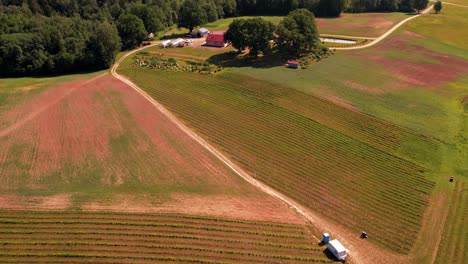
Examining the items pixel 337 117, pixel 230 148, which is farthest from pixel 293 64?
pixel 230 148

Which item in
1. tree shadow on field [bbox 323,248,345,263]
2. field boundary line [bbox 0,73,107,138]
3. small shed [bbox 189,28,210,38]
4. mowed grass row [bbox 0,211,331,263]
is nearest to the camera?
mowed grass row [bbox 0,211,331,263]

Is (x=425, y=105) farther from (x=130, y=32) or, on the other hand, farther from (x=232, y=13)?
(x=232, y=13)

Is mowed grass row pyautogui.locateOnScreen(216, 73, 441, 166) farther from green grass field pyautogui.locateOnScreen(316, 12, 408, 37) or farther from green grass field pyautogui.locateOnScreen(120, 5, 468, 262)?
green grass field pyautogui.locateOnScreen(316, 12, 408, 37)

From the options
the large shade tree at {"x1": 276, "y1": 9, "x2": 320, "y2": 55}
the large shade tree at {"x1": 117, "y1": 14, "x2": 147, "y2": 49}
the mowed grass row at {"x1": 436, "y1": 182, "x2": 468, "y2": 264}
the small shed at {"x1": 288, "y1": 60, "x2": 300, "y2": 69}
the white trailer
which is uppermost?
the large shade tree at {"x1": 117, "y1": 14, "x2": 147, "y2": 49}

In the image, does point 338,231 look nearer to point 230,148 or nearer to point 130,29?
point 230,148

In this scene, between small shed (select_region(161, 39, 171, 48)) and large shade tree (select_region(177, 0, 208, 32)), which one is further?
large shade tree (select_region(177, 0, 208, 32))

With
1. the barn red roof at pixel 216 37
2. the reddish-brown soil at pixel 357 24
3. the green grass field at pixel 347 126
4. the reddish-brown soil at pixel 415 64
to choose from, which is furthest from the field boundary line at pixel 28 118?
the reddish-brown soil at pixel 357 24

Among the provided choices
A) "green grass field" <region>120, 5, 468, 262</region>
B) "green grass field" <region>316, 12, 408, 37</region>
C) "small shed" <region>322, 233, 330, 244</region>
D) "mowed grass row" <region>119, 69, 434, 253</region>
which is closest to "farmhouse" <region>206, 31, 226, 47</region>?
"green grass field" <region>120, 5, 468, 262</region>

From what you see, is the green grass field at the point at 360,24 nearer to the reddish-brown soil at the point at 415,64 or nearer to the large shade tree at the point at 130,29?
the reddish-brown soil at the point at 415,64
